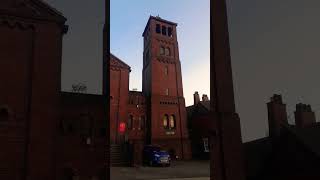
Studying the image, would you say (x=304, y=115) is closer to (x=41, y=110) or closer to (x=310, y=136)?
(x=310, y=136)

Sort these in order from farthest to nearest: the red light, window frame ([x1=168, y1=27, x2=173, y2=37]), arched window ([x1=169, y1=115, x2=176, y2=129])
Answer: window frame ([x1=168, y1=27, x2=173, y2=37]), arched window ([x1=169, y1=115, x2=176, y2=129]), the red light

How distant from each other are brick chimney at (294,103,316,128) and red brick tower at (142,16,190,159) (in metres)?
24.6

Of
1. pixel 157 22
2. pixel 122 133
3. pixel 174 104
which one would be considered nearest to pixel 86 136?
pixel 122 133

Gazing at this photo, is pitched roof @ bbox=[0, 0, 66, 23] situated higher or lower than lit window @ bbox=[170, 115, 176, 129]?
higher

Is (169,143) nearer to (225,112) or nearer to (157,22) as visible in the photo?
(157,22)

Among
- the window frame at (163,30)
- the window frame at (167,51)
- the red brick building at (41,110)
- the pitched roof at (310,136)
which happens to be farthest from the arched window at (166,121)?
the pitched roof at (310,136)

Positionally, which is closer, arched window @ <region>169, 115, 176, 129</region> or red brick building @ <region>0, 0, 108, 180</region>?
red brick building @ <region>0, 0, 108, 180</region>

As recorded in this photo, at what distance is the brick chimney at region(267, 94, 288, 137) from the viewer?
1967cm

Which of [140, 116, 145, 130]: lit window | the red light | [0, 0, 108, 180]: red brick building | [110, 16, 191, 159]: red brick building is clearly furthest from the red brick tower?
[0, 0, 108, 180]: red brick building

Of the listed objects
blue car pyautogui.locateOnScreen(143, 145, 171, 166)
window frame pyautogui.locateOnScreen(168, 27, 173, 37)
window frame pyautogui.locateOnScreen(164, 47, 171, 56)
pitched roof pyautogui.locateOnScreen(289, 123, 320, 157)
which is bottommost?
blue car pyautogui.locateOnScreen(143, 145, 171, 166)

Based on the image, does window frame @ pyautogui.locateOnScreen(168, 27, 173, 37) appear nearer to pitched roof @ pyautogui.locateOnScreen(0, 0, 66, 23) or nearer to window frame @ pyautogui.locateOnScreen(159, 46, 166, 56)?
window frame @ pyautogui.locateOnScreen(159, 46, 166, 56)

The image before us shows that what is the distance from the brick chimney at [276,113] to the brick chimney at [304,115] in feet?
2.68

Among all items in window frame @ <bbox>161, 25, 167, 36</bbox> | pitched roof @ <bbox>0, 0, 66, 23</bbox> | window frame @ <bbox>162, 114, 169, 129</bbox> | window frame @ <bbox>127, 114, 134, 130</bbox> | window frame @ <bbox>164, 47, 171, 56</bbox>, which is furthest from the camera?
window frame @ <bbox>161, 25, 167, 36</bbox>

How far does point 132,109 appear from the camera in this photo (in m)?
45.3
